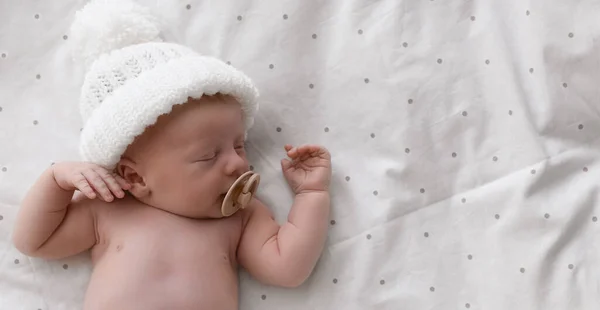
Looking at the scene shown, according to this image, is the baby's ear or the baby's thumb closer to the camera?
the baby's ear

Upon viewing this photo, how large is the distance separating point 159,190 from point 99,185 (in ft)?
0.32

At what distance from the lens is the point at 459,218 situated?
1288 millimetres

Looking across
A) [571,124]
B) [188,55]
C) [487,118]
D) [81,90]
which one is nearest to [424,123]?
[487,118]

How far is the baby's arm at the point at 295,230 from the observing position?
1.21m

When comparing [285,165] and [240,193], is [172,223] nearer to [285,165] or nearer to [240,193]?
[240,193]

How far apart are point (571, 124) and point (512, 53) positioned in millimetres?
169

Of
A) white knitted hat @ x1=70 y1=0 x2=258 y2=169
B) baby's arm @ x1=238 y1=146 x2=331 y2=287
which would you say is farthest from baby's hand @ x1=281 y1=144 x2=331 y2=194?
white knitted hat @ x1=70 y1=0 x2=258 y2=169

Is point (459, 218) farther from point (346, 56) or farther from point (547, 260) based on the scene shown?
point (346, 56)

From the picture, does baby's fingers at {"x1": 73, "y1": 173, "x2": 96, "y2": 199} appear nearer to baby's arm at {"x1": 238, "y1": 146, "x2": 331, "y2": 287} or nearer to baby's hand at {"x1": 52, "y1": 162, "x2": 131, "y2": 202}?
baby's hand at {"x1": 52, "y1": 162, "x2": 131, "y2": 202}

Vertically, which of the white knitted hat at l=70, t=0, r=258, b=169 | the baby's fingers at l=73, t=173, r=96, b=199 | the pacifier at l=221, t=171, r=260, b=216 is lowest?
the baby's fingers at l=73, t=173, r=96, b=199

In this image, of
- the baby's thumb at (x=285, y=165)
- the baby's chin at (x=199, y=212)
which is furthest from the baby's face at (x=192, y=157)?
the baby's thumb at (x=285, y=165)

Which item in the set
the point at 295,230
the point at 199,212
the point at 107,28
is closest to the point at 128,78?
the point at 107,28

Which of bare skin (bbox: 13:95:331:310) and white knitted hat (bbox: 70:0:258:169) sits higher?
white knitted hat (bbox: 70:0:258:169)

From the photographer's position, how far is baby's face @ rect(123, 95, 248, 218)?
3.77 feet
